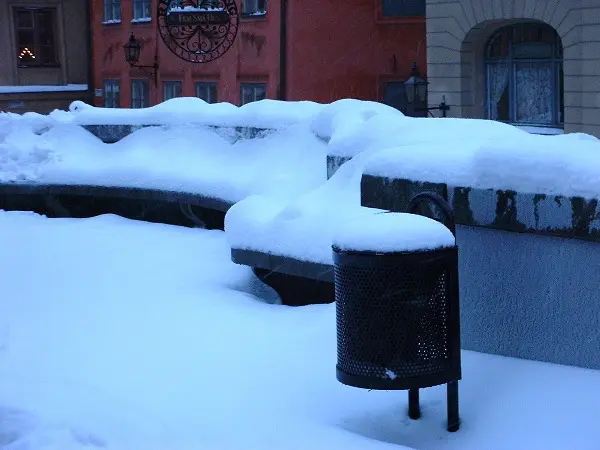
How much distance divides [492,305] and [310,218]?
1.92 m

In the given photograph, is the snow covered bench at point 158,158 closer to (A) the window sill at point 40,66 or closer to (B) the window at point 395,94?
(B) the window at point 395,94

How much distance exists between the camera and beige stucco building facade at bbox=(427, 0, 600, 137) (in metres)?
17.9

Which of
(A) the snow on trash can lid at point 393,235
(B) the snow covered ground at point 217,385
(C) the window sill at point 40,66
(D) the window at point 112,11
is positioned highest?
(D) the window at point 112,11

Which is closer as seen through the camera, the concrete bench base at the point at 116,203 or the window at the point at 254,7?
the concrete bench base at the point at 116,203

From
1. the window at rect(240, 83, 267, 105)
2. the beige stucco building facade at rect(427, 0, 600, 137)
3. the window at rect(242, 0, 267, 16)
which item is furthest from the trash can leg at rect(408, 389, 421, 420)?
the window at rect(242, 0, 267, 16)

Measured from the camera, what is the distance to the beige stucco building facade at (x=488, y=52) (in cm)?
1789

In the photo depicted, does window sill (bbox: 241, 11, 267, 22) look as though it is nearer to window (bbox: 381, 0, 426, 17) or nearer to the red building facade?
the red building facade

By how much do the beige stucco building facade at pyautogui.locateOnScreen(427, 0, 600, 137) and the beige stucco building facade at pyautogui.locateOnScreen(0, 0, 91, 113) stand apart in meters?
14.9

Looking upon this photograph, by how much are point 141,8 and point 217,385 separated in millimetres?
25759

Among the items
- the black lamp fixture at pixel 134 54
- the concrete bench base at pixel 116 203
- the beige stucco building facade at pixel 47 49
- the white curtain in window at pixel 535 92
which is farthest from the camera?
the beige stucco building facade at pixel 47 49

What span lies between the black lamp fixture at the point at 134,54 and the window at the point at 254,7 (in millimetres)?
3284

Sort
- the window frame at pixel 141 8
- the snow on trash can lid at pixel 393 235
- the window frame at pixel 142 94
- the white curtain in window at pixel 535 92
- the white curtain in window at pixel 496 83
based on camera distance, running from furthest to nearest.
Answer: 1. the window frame at pixel 142 94
2. the window frame at pixel 141 8
3. the white curtain in window at pixel 496 83
4. the white curtain in window at pixel 535 92
5. the snow on trash can lid at pixel 393 235

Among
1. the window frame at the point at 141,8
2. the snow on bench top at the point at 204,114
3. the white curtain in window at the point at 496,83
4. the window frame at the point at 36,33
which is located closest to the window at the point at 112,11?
the window frame at the point at 141,8

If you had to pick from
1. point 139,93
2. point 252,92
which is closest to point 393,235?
point 252,92
